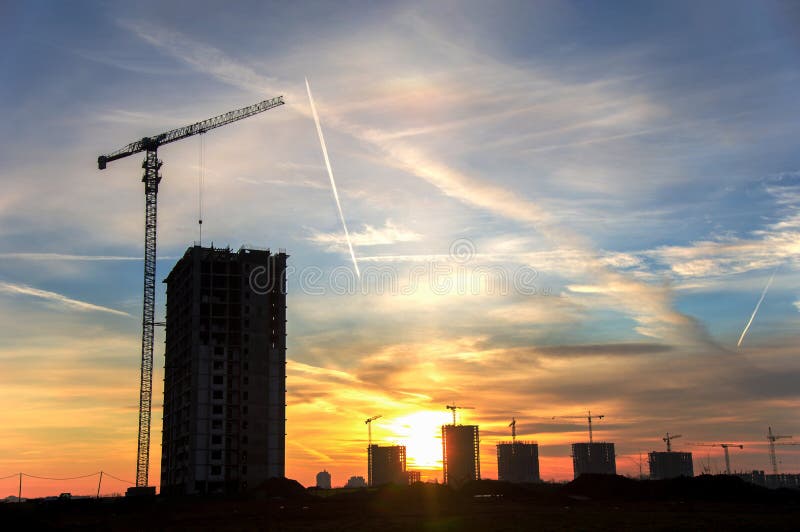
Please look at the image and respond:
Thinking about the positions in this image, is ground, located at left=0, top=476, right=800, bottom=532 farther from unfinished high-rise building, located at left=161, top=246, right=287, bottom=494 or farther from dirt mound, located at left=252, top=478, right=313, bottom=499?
unfinished high-rise building, located at left=161, top=246, right=287, bottom=494

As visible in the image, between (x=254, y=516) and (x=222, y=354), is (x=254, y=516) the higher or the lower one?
the lower one

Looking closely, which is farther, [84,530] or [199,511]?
[199,511]

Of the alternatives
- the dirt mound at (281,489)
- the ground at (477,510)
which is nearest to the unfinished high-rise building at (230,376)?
the dirt mound at (281,489)

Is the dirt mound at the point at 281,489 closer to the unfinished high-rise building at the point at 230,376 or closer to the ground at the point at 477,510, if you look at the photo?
the ground at the point at 477,510

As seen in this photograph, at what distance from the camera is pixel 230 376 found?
180125 millimetres

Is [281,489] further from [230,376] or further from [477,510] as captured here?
[477,510]

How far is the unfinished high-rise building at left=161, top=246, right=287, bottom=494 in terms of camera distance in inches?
6870

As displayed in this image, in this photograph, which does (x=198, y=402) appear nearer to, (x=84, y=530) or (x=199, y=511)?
(x=199, y=511)

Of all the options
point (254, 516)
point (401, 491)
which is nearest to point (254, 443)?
point (401, 491)

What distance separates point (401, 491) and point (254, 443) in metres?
60.0

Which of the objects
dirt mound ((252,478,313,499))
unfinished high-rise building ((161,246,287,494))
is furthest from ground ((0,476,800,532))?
unfinished high-rise building ((161,246,287,494))

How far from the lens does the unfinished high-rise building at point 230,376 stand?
17450cm

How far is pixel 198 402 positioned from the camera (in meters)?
177

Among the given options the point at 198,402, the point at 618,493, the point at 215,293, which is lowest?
the point at 618,493
